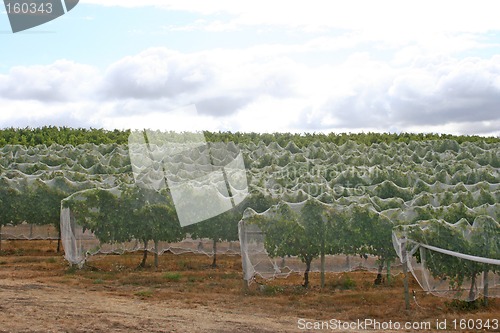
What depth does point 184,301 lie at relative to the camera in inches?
707

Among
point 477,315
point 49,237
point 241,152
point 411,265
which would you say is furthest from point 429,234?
point 241,152

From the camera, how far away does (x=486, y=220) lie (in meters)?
17.2

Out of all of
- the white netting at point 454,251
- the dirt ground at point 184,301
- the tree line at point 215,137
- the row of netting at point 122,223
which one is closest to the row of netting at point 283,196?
the row of netting at point 122,223

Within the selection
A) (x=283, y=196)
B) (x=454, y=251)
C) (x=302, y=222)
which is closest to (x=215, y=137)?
(x=283, y=196)

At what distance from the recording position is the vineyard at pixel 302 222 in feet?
55.8

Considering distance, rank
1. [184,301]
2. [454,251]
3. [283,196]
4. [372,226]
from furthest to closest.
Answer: [283,196] → [372,226] → [184,301] → [454,251]

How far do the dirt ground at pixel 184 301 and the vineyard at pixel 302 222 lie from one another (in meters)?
0.71

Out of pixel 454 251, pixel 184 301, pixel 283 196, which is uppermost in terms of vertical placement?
pixel 283 196

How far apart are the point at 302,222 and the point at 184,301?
14.9 feet

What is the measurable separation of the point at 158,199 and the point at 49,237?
7.64m

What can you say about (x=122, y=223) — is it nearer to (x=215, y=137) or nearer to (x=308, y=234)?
(x=308, y=234)

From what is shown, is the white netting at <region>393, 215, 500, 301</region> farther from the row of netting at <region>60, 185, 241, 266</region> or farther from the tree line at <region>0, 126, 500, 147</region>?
the tree line at <region>0, 126, 500, 147</region>

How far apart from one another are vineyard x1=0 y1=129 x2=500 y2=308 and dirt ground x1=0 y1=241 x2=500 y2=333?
71 centimetres

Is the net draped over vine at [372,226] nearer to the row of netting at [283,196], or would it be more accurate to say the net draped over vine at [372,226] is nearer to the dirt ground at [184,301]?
the row of netting at [283,196]
